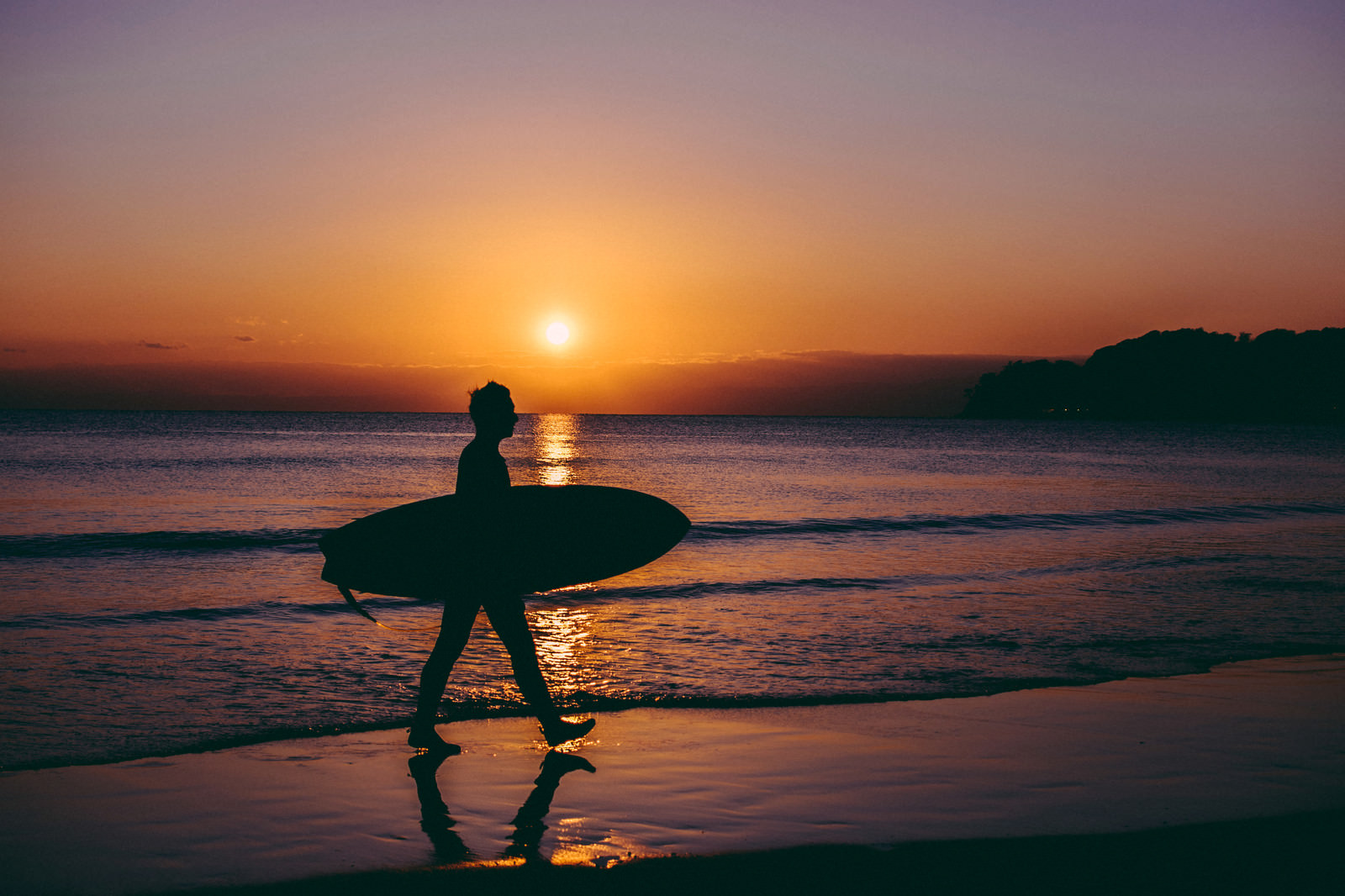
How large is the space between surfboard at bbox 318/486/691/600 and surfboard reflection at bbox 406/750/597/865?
105cm

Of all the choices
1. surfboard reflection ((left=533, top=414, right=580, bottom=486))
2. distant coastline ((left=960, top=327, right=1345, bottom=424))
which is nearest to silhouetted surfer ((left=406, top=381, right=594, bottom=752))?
surfboard reflection ((left=533, top=414, right=580, bottom=486))

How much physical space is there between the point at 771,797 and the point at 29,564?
573 inches

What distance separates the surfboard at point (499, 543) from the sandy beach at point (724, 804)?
1088mm

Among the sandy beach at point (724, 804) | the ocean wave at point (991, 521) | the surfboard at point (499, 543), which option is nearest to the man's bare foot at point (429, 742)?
the sandy beach at point (724, 804)

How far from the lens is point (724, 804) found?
15.3 ft

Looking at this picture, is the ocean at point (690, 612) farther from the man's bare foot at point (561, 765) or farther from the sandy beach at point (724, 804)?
the man's bare foot at point (561, 765)

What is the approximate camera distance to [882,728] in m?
6.16

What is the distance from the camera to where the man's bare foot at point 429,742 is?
556 cm

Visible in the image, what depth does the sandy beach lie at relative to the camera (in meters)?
3.92

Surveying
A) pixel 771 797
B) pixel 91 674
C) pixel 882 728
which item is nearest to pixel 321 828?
pixel 771 797

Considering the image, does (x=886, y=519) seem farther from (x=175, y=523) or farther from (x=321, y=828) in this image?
(x=321, y=828)

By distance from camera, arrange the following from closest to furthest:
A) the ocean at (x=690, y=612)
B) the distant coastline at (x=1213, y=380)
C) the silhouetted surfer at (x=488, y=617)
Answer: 1. the silhouetted surfer at (x=488, y=617)
2. the ocean at (x=690, y=612)
3. the distant coastline at (x=1213, y=380)

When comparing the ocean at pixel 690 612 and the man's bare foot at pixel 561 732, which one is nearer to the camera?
the man's bare foot at pixel 561 732

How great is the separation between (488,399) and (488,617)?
4.51ft
